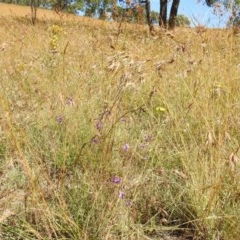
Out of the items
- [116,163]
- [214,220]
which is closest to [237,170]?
[214,220]

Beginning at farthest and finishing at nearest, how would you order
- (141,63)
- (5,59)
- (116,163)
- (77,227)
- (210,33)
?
1. (5,59)
2. (210,33)
3. (116,163)
4. (141,63)
5. (77,227)

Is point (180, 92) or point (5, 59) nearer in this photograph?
point (180, 92)

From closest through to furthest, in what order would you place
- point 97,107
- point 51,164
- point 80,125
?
point 51,164, point 80,125, point 97,107

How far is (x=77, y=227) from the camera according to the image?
148cm

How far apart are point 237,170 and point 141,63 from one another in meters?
0.66

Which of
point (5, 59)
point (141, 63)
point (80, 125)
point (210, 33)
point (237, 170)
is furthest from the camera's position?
point (5, 59)

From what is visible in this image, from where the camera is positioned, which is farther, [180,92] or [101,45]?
[101,45]

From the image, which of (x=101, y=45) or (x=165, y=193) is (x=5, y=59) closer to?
(x=101, y=45)

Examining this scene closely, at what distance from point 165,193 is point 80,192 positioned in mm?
407

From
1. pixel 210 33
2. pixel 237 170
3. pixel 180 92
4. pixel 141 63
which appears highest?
pixel 210 33

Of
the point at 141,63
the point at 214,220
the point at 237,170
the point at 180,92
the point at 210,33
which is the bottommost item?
the point at 214,220

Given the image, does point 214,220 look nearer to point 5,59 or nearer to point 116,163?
point 116,163

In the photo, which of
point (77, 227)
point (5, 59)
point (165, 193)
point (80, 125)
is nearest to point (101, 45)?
point (5, 59)

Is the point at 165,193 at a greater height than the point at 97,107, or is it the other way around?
the point at 97,107
